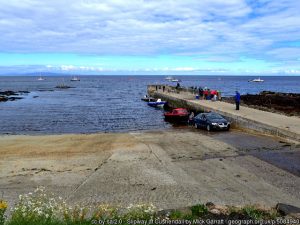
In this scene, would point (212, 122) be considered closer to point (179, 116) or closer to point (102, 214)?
point (179, 116)

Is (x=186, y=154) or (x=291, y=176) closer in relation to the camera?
(x=291, y=176)

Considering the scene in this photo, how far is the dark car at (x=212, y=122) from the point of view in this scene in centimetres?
2914

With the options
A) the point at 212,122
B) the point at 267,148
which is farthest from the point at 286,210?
the point at 212,122

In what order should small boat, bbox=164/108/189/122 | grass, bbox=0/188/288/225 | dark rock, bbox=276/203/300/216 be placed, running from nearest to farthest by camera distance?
grass, bbox=0/188/288/225 < dark rock, bbox=276/203/300/216 < small boat, bbox=164/108/189/122

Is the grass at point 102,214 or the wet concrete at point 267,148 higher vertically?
the grass at point 102,214

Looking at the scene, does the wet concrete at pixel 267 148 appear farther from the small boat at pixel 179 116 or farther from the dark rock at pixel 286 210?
the small boat at pixel 179 116

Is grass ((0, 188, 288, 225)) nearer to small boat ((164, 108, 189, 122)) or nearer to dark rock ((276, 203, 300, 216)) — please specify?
dark rock ((276, 203, 300, 216))

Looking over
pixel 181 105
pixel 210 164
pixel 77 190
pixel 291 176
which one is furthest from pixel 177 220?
pixel 181 105

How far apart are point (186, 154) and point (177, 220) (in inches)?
480

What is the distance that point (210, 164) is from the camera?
17609 mm

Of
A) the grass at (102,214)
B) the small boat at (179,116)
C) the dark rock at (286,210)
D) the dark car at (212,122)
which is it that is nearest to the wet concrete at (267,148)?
the dark car at (212,122)

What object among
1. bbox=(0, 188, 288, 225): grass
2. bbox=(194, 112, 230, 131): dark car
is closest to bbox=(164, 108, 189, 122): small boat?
bbox=(194, 112, 230, 131): dark car

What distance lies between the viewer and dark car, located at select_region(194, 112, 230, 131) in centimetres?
2914

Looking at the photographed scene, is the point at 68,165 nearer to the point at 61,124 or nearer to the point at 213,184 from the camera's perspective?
the point at 213,184
